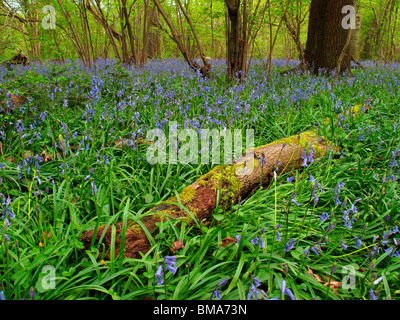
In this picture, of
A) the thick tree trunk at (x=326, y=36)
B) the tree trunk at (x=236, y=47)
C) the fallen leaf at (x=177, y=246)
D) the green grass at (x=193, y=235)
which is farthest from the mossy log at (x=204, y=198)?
the thick tree trunk at (x=326, y=36)

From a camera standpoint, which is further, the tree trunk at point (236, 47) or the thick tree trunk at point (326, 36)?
the thick tree trunk at point (326, 36)

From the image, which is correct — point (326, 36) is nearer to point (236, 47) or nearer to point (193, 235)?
point (236, 47)

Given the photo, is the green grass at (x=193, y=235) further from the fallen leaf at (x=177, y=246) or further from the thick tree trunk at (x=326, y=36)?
the thick tree trunk at (x=326, y=36)

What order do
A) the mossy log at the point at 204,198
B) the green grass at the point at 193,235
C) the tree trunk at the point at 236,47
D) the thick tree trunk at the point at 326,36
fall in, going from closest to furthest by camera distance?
the green grass at the point at 193,235, the mossy log at the point at 204,198, the tree trunk at the point at 236,47, the thick tree trunk at the point at 326,36

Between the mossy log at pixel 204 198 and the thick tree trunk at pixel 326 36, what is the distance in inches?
210

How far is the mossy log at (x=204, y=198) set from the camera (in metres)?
1.66

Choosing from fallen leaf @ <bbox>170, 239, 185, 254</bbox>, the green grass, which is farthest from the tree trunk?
fallen leaf @ <bbox>170, 239, 185, 254</bbox>

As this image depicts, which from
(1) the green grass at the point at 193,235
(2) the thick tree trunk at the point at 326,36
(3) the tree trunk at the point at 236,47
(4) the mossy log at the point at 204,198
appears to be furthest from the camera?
(2) the thick tree trunk at the point at 326,36

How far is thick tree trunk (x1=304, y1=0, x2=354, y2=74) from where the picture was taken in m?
6.48

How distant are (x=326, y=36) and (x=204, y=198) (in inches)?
269

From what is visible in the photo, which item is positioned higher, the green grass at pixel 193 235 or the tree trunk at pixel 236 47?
the tree trunk at pixel 236 47

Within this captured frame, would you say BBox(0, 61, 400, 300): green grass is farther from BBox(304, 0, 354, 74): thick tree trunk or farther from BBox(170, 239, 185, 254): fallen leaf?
BBox(304, 0, 354, 74): thick tree trunk

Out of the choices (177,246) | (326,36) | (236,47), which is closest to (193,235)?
(177,246)

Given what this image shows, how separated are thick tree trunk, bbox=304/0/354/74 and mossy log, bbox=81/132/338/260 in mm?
5332
